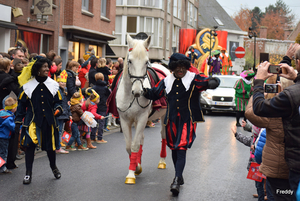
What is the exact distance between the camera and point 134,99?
6.74m

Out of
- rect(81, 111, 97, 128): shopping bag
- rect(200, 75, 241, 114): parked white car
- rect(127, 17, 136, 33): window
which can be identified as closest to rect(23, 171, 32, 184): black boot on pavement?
rect(81, 111, 97, 128): shopping bag

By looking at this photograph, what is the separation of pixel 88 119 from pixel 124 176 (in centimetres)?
279

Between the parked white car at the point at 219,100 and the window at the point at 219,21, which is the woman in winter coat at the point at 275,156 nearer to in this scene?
the parked white car at the point at 219,100

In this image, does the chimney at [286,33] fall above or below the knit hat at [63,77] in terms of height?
above

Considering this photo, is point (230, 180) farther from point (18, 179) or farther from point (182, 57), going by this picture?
point (18, 179)

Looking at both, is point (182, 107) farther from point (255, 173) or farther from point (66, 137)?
point (66, 137)

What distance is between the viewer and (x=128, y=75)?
650cm

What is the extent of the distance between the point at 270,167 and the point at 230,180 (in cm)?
333

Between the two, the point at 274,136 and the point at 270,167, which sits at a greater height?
the point at 274,136

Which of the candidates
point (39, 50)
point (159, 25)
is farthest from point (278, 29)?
point (39, 50)

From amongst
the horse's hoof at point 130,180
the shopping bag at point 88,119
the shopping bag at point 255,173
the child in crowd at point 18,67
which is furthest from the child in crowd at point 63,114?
the shopping bag at point 255,173

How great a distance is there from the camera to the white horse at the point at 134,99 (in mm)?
6238

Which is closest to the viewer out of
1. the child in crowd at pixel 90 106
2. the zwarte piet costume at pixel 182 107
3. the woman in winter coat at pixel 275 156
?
the woman in winter coat at pixel 275 156

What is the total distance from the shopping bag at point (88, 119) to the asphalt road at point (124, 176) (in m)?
0.67
